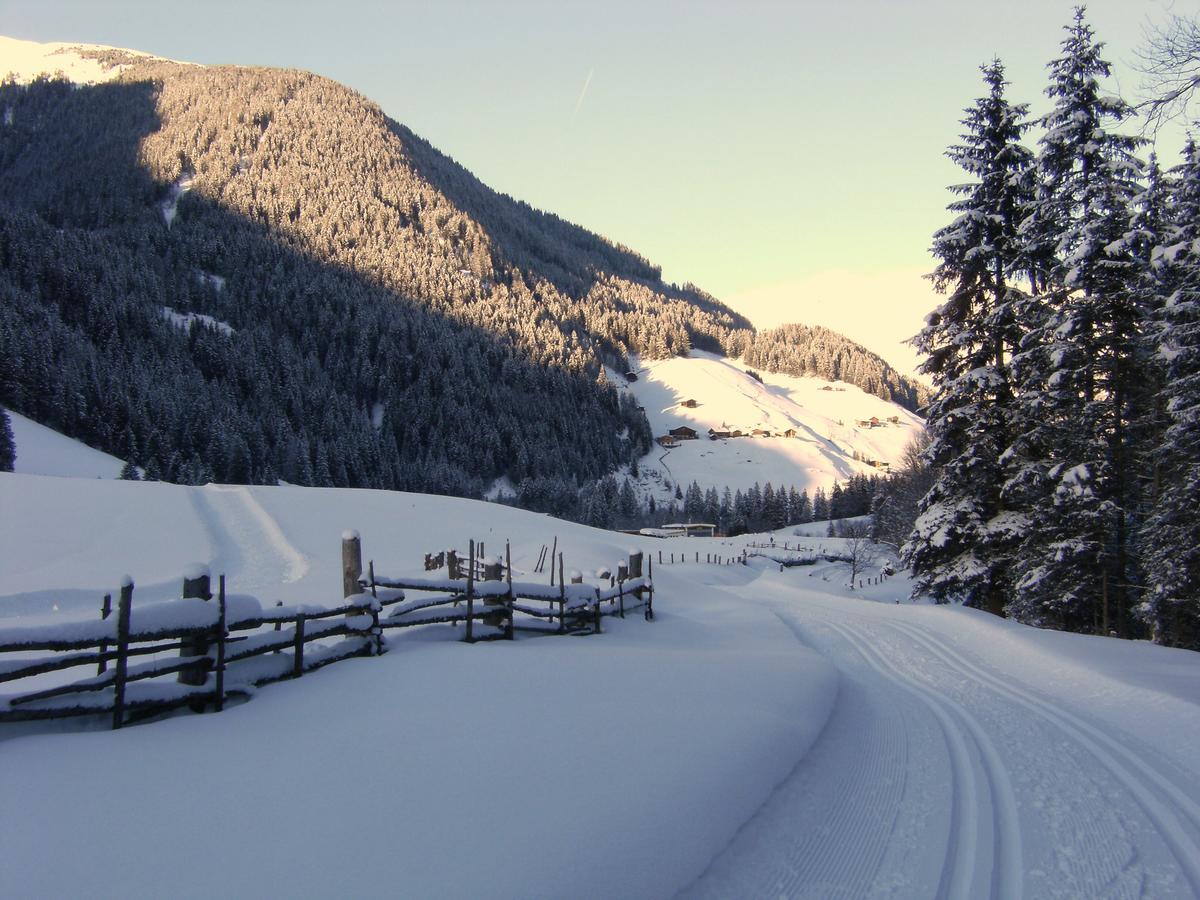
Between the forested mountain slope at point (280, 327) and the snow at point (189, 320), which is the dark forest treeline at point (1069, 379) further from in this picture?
the snow at point (189, 320)

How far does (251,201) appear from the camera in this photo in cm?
16712

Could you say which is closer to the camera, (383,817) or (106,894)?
(106,894)

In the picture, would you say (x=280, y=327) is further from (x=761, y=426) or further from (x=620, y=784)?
(x=620, y=784)

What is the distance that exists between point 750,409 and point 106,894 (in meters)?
165

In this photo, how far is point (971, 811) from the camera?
611cm

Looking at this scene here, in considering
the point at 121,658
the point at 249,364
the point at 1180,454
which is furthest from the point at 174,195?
the point at 1180,454

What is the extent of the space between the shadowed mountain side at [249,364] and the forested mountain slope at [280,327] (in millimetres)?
376

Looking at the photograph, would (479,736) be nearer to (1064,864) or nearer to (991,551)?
(1064,864)

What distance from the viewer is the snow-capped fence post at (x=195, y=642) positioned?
21.2 ft

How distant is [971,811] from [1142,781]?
2.49m

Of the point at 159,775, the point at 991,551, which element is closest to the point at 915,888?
the point at 159,775

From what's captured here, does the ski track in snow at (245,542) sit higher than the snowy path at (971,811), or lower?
higher

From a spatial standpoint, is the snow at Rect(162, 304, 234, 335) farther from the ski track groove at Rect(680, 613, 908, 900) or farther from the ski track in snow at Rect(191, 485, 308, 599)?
the ski track groove at Rect(680, 613, 908, 900)

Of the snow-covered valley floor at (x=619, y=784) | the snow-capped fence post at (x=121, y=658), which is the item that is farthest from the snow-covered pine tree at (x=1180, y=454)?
the snow-capped fence post at (x=121, y=658)
